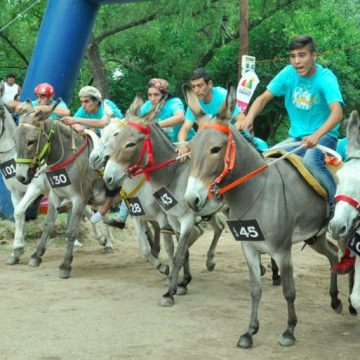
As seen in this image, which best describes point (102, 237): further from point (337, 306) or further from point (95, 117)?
point (337, 306)

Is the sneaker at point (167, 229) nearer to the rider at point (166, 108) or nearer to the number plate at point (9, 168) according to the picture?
the rider at point (166, 108)

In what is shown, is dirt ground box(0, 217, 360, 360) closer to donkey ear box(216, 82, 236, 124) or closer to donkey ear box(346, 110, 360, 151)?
donkey ear box(346, 110, 360, 151)

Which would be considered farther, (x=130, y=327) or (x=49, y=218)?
(x=49, y=218)

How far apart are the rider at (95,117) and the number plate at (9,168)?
1149mm

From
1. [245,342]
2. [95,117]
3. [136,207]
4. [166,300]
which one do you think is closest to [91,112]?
[95,117]

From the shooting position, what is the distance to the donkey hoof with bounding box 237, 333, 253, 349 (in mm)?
5633

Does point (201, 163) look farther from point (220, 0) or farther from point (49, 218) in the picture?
point (220, 0)

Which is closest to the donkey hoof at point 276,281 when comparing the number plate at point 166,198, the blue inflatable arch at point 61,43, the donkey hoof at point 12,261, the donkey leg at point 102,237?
the number plate at point 166,198

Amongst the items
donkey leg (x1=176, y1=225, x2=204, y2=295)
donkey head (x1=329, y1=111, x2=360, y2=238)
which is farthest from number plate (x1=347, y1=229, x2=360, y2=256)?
donkey leg (x1=176, y1=225, x2=204, y2=295)

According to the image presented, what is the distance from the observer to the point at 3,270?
8953mm

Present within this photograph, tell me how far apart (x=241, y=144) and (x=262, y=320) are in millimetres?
1914

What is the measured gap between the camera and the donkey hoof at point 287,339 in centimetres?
570

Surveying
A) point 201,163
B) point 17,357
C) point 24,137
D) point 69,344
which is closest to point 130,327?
point 69,344

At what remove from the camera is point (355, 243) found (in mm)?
5285
